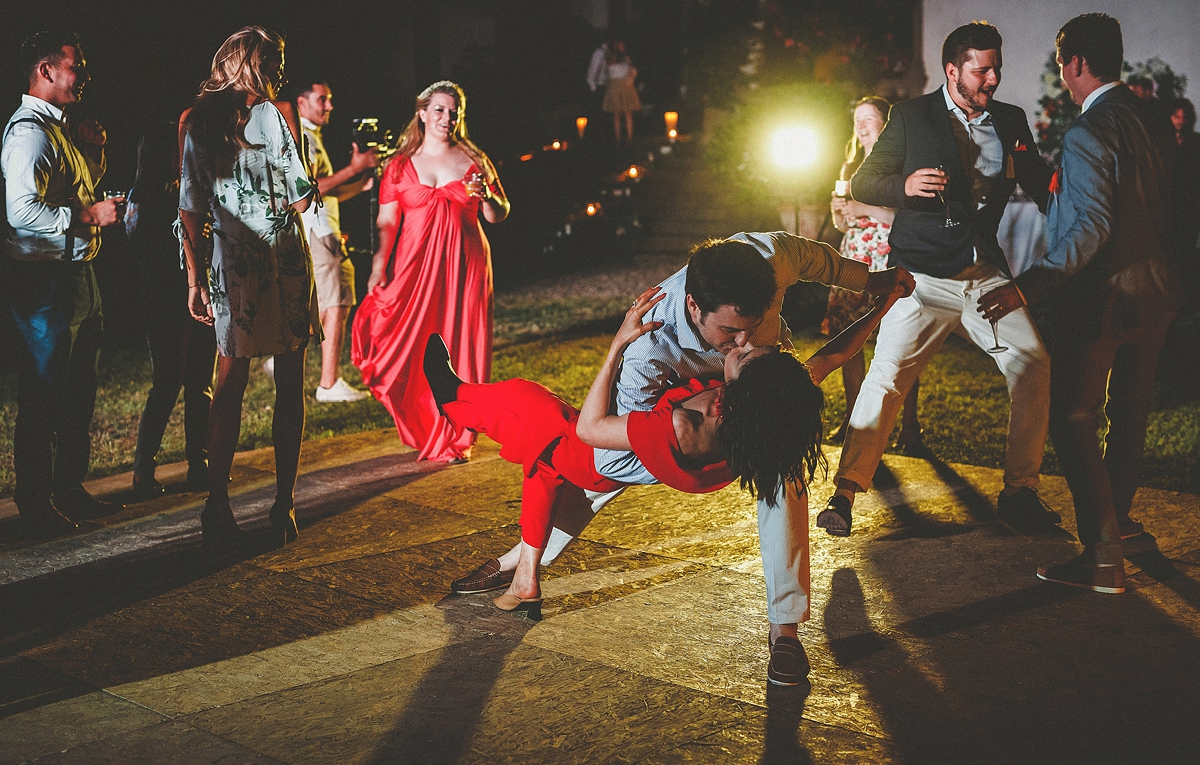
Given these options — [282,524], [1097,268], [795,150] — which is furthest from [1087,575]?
[795,150]

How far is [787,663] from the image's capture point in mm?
3404

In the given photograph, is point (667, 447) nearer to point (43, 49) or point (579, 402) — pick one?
point (43, 49)

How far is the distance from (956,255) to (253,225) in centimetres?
295

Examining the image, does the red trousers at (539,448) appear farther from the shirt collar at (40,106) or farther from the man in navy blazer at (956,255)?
the shirt collar at (40,106)

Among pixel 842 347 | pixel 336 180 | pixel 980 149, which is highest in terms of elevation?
pixel 980 149

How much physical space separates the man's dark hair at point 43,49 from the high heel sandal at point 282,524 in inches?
84.0

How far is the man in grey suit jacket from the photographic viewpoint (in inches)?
163

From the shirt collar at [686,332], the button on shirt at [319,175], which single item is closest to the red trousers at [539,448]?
the shirt collar at [686,332]

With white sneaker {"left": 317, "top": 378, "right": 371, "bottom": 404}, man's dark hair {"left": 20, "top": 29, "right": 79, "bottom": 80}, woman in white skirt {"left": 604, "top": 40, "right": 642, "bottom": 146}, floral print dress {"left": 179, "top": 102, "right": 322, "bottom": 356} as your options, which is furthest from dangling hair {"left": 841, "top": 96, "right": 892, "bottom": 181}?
woman in white skirt {"left": 604, "top": 40, "right": 642, "bottom": 146}

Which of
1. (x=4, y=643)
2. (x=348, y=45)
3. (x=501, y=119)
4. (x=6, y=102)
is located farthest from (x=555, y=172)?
(x=4, y=643)

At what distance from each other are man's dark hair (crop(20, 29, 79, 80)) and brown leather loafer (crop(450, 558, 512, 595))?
9.40 ft

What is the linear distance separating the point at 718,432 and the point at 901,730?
3.15 feet

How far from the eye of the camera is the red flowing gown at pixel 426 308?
627 cm

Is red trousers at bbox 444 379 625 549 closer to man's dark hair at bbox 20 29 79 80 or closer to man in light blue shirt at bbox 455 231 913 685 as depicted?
man in light blue shirt at bbox 455 231 913 685
